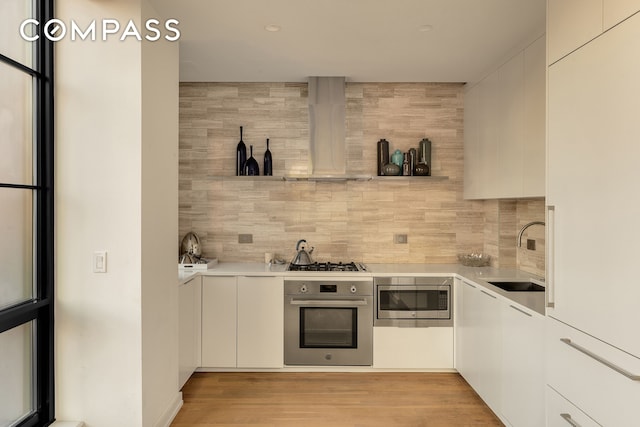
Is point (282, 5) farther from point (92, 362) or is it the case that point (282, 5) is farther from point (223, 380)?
point (223, 380)

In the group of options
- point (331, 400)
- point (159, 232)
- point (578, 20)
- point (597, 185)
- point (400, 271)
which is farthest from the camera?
point (400, 271)

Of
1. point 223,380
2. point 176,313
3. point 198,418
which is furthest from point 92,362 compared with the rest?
point 223,380

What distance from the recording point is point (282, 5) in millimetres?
2570

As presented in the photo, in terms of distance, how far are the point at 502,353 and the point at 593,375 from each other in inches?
41.2

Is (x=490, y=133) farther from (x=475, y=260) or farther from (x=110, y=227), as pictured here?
(x=110, y=227)

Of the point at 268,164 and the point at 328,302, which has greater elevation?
A: the point at 268,164

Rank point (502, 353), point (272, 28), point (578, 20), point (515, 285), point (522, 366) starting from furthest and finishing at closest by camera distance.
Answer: point (515, 285) < point (272, 28) < point (502, 353) < point (522, 366) < point (578, 20)

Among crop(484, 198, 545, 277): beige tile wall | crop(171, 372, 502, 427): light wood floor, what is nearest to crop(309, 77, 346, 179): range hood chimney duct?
crop(484, 198, 545, 277): beige tile wall

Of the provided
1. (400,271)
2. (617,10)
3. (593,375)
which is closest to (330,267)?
(400,271)

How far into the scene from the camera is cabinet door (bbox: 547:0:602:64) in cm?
177

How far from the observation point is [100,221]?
2.35 meters

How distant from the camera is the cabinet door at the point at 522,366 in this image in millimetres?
2283

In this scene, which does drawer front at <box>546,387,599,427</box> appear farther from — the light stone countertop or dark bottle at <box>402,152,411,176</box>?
dark bottle at <box>402,152,411,176</box>

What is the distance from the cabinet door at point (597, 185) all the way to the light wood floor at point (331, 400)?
1359 millimetres
